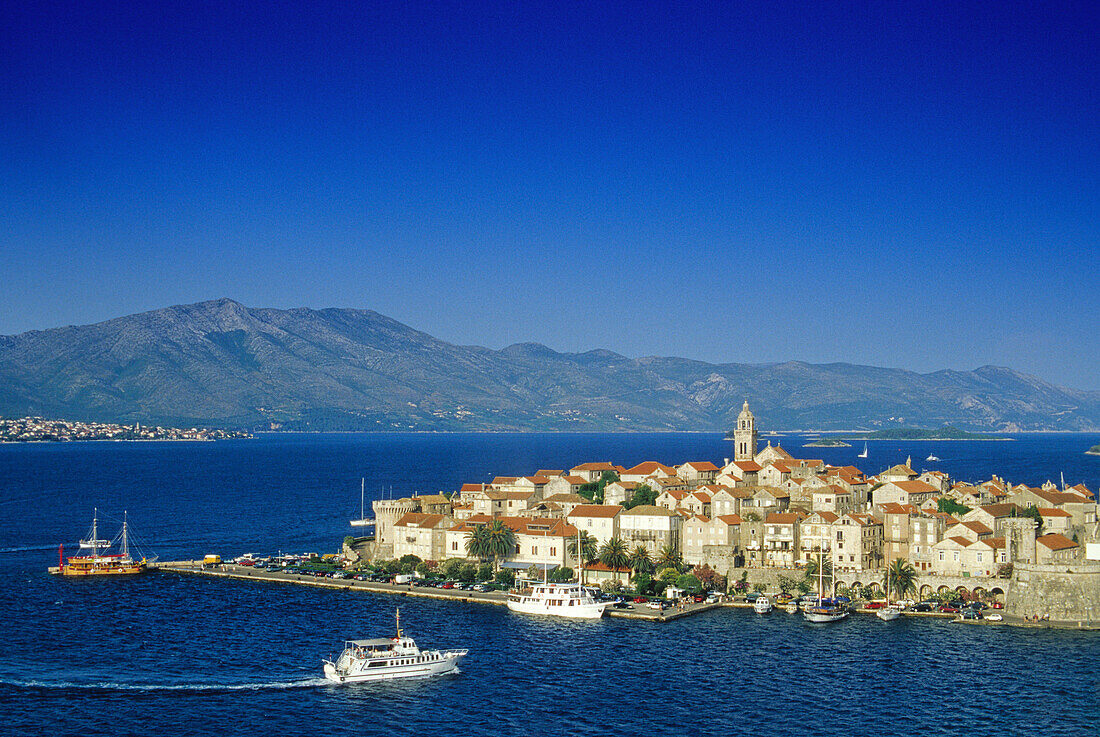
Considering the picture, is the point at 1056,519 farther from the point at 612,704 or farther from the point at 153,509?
the point at 153,509

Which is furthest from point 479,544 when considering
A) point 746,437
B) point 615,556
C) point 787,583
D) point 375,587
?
point 746,437

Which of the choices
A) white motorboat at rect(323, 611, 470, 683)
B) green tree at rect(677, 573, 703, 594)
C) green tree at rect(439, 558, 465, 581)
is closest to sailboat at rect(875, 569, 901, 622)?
green tree at rect(677, 573, 703, 594)

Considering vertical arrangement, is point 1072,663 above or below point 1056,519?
below

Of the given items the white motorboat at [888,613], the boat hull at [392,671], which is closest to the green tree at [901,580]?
the white motorboat at [888,613]

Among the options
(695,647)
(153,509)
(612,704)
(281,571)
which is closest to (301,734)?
(612,704)

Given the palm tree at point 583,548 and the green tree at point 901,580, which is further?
the palm tree at point 583,548

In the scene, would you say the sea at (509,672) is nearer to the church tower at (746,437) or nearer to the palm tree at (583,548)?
the palm tree at (583,548)

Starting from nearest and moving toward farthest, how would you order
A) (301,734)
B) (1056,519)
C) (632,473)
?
(301,734) → (1056,519) → (632,473)
